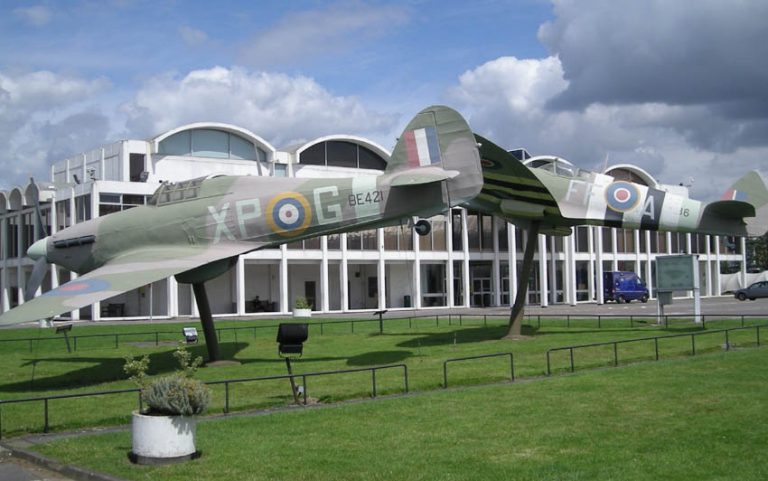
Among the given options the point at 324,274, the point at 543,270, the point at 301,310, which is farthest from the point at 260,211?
the point at 543,270

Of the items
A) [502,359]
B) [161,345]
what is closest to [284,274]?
[161,345]

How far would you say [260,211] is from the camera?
22062mm

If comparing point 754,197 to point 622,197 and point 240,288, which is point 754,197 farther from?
point 240,288

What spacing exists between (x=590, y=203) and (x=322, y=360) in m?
11.8

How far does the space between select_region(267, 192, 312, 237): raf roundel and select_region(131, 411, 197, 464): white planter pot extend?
1118 centimetres

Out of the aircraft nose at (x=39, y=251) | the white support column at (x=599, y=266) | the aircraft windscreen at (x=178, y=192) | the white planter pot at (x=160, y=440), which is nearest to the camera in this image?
the white planter pot at (x=160, y=440)

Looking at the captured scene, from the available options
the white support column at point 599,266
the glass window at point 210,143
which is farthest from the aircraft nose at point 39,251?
the white support column at point 599,266

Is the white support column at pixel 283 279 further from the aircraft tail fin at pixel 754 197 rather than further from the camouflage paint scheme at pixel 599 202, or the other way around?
the aircraft tail fin at pixel 754 197

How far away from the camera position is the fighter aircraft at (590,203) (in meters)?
26.4

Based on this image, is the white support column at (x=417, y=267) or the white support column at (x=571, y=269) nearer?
the white support column at (x=417, y=267)

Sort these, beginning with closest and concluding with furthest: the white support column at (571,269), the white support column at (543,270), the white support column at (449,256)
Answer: the white support column at (543,270), the white support column at (449,256), the white support column at (571,269)

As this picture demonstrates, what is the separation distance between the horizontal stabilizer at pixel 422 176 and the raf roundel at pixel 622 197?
367 inches

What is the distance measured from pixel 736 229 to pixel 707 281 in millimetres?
61914

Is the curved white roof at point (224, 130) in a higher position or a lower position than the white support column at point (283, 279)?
higher
